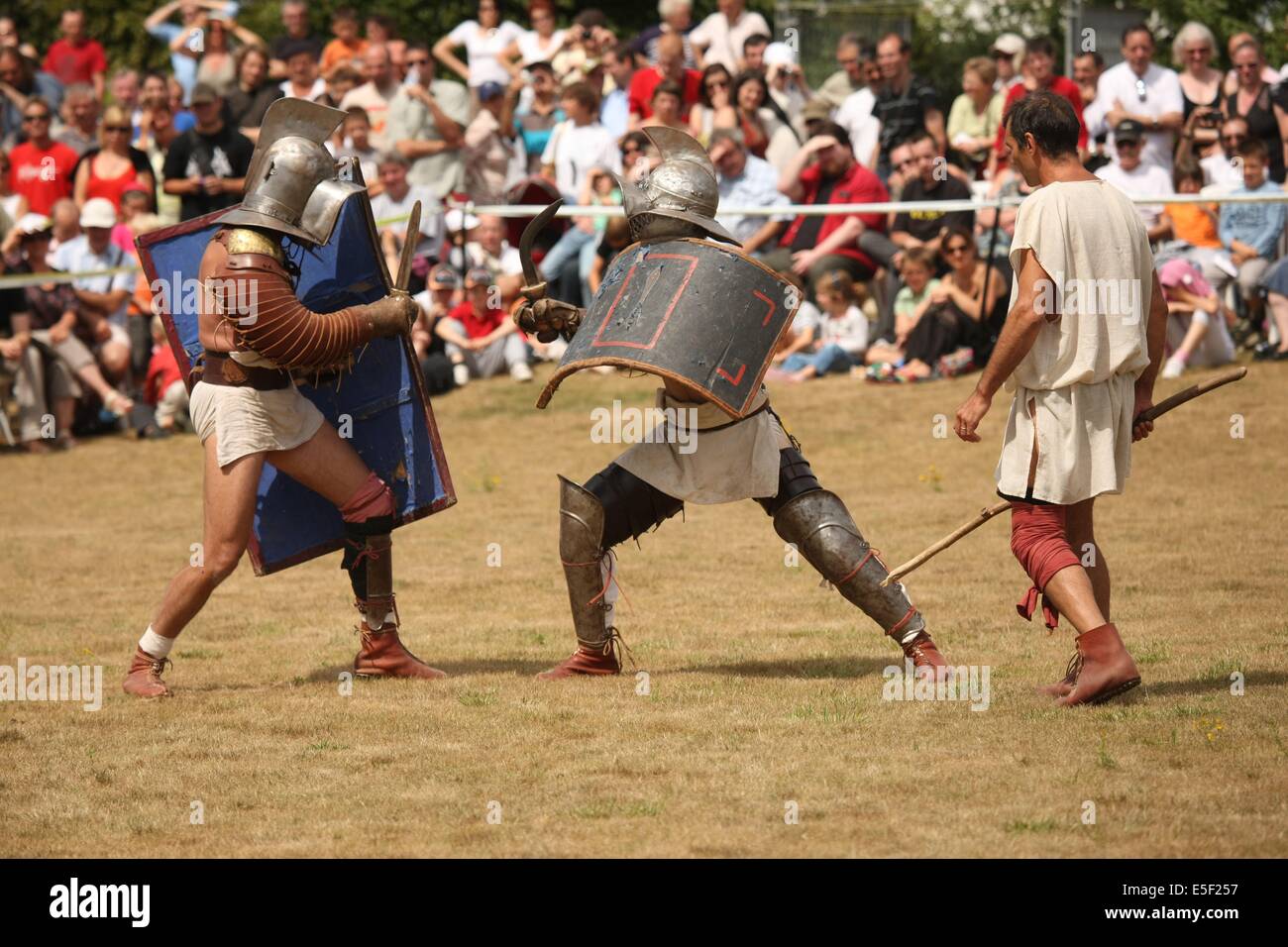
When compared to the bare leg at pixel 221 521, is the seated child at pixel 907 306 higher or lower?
higher

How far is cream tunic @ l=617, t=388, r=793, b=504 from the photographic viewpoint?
6273 millimetres

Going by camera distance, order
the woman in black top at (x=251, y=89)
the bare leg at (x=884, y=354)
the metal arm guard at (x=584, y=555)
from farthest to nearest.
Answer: the woman in black top at (x=251, y=89), the bare leg at (x=884, y=354), the metal arm guard at (x=584, y=555)

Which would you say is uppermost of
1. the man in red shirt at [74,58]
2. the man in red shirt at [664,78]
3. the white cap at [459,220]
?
the man in red shirt at [74,58]

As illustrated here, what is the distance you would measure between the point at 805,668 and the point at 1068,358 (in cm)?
158

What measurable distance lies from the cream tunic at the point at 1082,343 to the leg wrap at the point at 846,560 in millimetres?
625

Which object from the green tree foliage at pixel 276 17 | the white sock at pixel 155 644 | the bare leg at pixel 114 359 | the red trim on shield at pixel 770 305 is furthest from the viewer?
the green tree foliage at pixel 276 17

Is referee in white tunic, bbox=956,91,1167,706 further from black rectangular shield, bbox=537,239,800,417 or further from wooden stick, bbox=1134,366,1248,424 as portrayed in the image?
black rectangular shield, bbox=537,239,800,417

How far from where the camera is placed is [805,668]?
21.9 feet

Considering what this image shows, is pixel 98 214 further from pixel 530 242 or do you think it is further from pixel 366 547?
pixel 530 242

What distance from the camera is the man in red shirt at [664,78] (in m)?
14.0

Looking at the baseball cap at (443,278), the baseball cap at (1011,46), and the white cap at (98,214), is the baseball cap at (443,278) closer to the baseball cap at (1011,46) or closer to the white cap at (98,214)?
the white cap at (98,214)

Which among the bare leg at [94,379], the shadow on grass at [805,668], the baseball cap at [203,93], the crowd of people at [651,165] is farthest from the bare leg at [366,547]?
the baseball cap at [203,93]

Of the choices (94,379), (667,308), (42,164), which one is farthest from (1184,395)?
(42,164)
